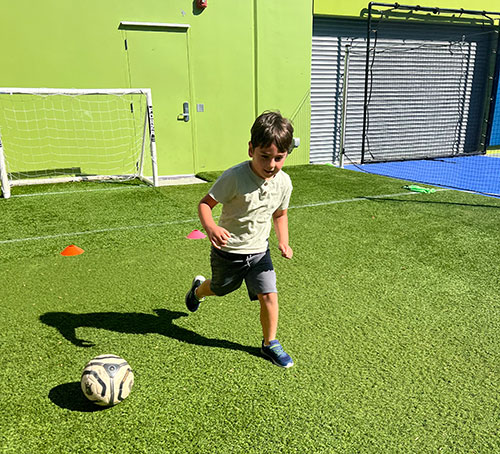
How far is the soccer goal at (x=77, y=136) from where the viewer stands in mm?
8961

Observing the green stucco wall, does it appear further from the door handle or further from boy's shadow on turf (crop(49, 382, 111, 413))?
boy's shadow on turf (crop(49, 382, 111, 413))

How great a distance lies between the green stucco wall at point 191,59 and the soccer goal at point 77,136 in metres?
0.37

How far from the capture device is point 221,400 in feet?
7.98

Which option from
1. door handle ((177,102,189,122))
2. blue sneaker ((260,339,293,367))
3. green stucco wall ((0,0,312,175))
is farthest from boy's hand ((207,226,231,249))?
door handle ((177,102,189,122))

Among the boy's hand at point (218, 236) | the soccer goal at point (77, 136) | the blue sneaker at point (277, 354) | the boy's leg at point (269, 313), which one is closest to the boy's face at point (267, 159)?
the boy's hand at point (218, 236)

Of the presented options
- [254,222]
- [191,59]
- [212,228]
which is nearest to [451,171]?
[191,59]

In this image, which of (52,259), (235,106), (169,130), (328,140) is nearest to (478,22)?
(328,140)

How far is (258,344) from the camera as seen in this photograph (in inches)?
119

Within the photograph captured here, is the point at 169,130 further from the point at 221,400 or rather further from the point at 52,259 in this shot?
the point at 221,400

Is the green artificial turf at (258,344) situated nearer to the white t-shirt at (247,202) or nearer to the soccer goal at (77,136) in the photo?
the white t-shirt at (247,202)

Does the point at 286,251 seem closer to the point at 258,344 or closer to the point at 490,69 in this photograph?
the point at 258,344

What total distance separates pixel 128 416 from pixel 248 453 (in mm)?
696

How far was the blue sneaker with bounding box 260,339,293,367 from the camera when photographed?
2.75 m

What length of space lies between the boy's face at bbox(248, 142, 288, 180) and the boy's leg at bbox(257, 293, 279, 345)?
764mm
